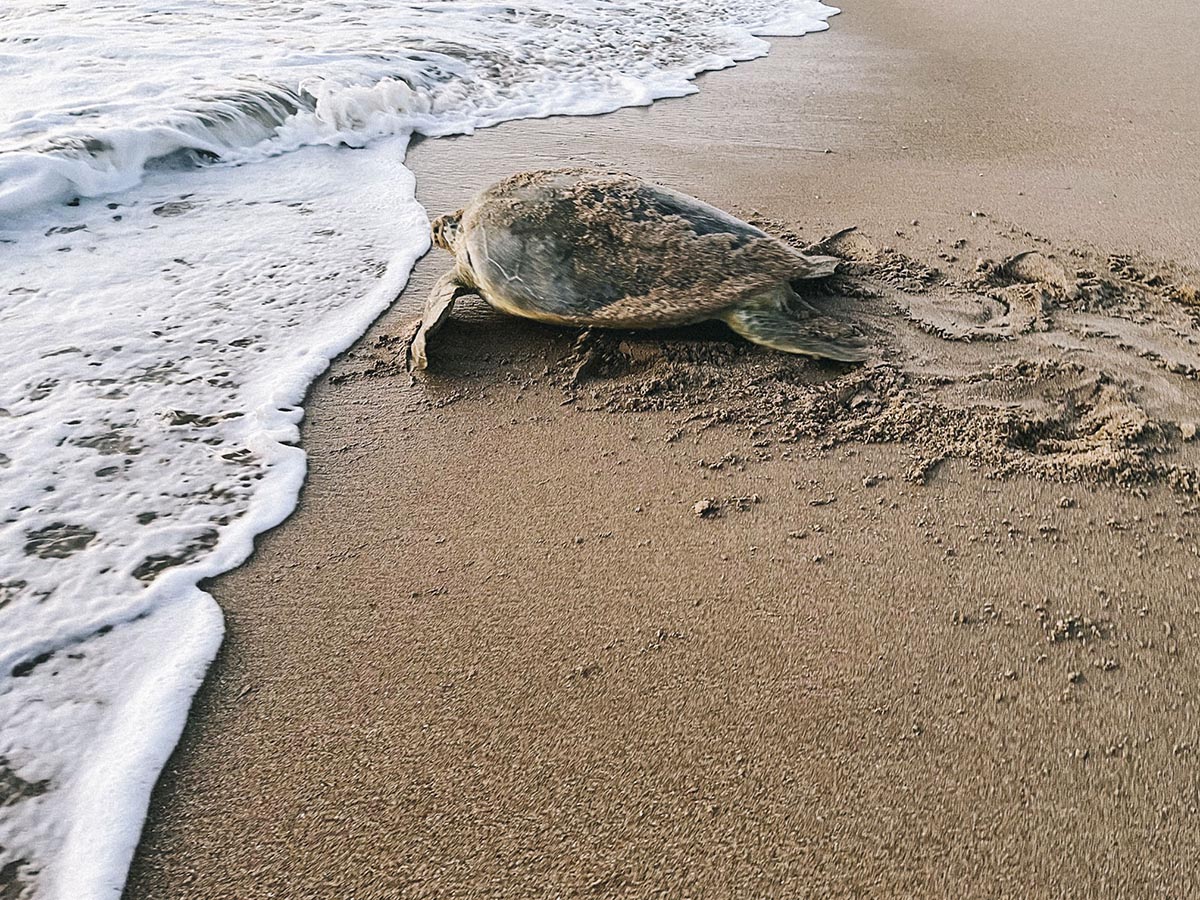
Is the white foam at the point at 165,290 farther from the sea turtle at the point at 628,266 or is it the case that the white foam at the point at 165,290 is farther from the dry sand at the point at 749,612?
the sea turtle at the point at 628,266

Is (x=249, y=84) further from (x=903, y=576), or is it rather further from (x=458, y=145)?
(x=903, y=576)

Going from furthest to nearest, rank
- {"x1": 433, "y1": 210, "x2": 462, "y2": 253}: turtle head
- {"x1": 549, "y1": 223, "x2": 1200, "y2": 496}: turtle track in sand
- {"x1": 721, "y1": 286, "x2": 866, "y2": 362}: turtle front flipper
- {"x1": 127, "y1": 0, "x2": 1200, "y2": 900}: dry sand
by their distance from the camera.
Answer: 1. {"x1": 433, "y1": 210, "x2": 462, "y2": 253}: turtle head
2. {"x1": 721, "y1": 286, "x2": 866, "y2": 362}: turtle front flipper
3. {"x1": 549, "y1": 223, "x2": 1200, "y2": 496}: turtle track in sand
4. {"x1": 127, "y1": 0, "x2": 1200, "y2": 900}: dry sand

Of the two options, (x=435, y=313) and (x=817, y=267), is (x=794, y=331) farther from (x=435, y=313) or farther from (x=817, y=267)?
(x=435, y=313)

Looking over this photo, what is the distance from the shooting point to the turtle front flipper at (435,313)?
350cm

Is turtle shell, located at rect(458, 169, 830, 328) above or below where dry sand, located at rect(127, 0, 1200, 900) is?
above

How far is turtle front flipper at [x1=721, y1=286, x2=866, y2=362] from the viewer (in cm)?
316

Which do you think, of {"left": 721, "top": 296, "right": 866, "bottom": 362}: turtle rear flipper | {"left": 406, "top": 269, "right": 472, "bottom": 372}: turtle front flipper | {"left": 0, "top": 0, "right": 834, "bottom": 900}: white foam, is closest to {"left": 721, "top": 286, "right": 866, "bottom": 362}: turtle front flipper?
{"left": 721, "top": 296, "right": 866, "bottom": 362}: turtle rear flipper

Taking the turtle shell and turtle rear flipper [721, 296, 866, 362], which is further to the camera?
the turtle shell

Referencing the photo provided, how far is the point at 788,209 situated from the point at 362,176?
301 cm

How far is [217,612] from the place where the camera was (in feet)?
7.85

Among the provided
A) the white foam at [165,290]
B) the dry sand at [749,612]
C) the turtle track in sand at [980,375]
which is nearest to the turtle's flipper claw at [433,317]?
the dry sand at [749,612]

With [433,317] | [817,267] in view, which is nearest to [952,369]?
[817,267]

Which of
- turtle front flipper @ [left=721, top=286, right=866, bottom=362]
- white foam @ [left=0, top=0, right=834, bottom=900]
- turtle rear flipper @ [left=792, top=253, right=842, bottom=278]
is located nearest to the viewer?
white foam @ [left=0, top=0, right=834, bottom=900]

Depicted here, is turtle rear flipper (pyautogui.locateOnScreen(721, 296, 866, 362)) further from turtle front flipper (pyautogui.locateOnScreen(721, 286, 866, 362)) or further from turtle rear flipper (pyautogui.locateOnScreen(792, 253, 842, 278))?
turtle rear flipper (pyautogui.locateOnScreen(792, 253, 842, 278))
